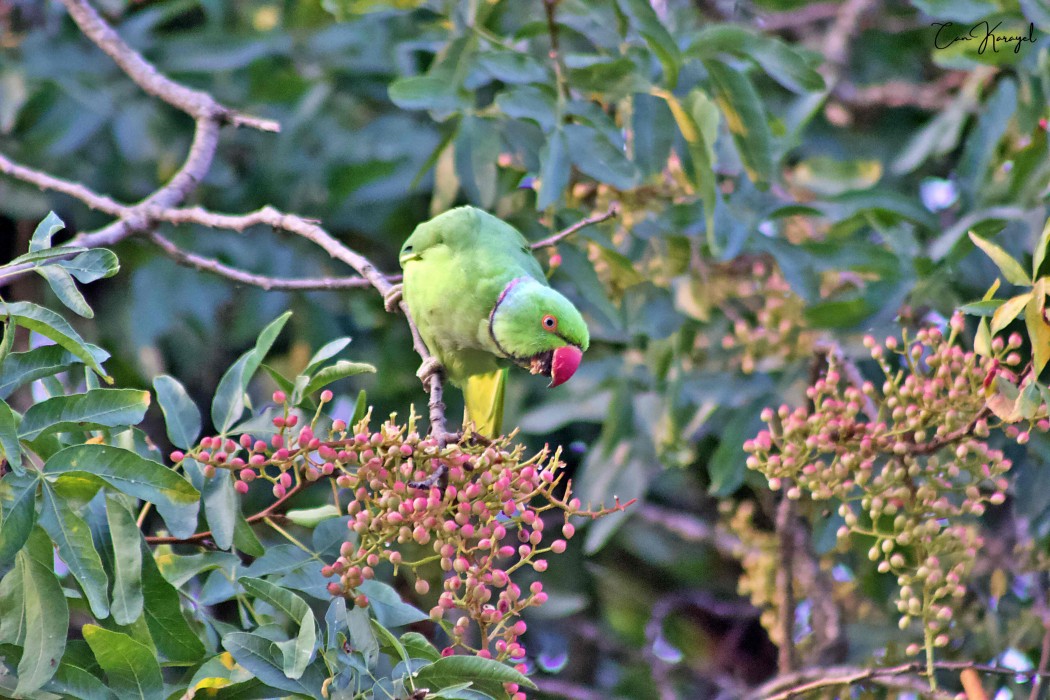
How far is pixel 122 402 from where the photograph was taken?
1.98 metres

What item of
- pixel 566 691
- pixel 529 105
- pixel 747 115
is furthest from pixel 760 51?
pixel 566 691

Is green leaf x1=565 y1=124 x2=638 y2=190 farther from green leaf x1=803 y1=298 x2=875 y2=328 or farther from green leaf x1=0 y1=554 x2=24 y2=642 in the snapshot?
green leaf x1=0 y1=554 x2=24 y2=642

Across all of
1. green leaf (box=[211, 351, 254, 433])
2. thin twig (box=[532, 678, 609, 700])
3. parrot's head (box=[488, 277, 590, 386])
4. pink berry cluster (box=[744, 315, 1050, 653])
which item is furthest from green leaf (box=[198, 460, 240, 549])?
thin twig (box=[532, 678, 609, 700])

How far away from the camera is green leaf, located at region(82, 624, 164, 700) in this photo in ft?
6.09

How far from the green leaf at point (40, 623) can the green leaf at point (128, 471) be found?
18 cm

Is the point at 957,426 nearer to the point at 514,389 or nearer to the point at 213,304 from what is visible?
the point at 514,389

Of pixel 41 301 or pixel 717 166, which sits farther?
pixel 41 301

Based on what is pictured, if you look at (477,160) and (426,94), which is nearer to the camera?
(426,94)

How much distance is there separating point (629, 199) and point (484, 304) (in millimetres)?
817

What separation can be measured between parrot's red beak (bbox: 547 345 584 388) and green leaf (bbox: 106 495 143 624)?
130 cm

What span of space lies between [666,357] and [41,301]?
8.58ft

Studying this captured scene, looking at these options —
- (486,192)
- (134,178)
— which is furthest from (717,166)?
(134,178)

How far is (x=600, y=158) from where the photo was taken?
3.01 m

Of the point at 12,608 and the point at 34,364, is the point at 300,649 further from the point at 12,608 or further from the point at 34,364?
the point at 34,364
